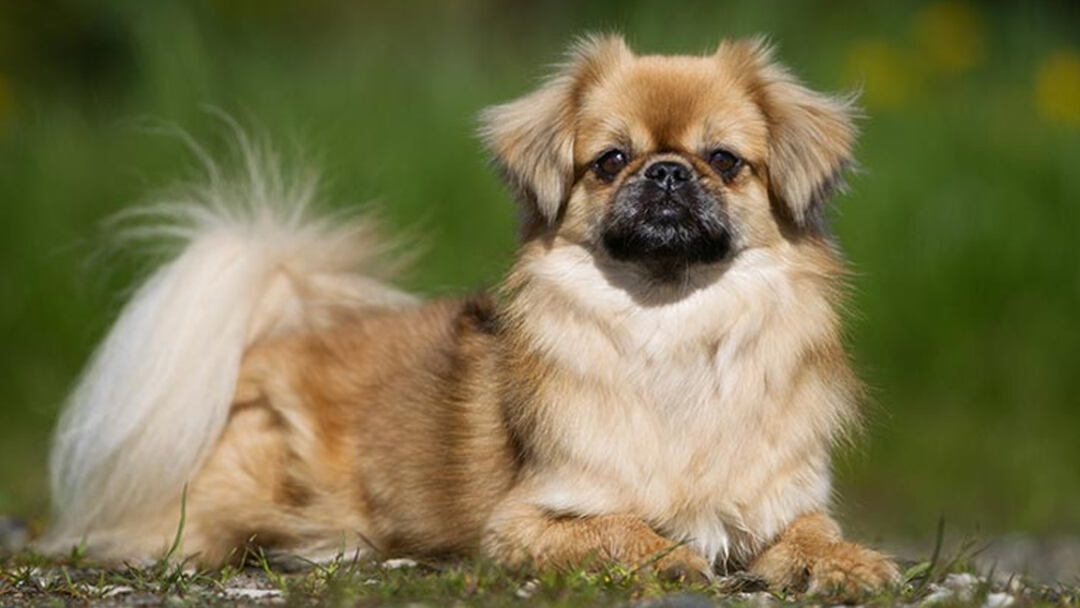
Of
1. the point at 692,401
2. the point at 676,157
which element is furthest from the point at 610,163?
the point at 692,401

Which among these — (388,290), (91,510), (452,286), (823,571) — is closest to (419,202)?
(452,286)

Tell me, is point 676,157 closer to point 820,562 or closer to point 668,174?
point 668,174

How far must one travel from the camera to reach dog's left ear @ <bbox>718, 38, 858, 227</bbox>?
523cm

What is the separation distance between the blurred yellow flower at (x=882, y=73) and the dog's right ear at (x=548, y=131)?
226 inches

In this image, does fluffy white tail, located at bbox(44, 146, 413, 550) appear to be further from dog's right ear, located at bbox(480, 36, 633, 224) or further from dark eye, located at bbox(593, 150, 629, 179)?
dark eye, located at bbox(593, 150, 629, 179)

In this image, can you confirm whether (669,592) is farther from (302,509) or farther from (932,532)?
(932,532)

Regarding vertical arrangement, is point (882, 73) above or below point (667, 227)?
above

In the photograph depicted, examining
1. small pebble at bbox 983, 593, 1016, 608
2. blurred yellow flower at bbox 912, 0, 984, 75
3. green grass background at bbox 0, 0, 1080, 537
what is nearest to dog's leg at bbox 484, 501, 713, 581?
small pebble at bbox 983, 593, 1016, 608

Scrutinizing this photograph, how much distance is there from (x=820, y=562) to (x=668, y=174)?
3.87 feet

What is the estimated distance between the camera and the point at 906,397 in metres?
9.45

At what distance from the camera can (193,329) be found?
6.09 m

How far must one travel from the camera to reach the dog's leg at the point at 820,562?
4.55 meters

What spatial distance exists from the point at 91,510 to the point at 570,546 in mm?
2195

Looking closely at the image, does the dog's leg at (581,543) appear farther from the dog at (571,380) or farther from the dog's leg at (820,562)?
the dog's leg at (820,562)
